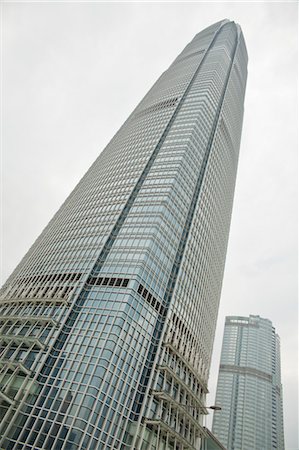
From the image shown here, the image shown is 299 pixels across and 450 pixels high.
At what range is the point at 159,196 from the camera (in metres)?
89.0

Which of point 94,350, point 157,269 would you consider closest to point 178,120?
point 157,269

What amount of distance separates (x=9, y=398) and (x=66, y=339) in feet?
40.2

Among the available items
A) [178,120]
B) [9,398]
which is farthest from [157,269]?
[178,120]

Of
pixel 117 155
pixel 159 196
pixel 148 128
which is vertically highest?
pixel 148 128

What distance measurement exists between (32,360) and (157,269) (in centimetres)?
2976

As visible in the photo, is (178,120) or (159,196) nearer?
(159,196)

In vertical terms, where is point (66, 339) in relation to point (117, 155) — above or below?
below

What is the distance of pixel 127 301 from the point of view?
6512 cm

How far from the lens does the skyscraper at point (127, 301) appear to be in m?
53.3

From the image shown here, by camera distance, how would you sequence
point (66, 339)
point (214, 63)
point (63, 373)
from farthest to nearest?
point (214, 63)
point (66, 339)
point (63, 373)

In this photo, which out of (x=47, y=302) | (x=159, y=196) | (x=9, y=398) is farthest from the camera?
(x=159, y=196)

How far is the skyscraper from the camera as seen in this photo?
175ft

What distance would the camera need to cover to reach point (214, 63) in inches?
6447

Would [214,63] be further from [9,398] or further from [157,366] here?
[9,398]
